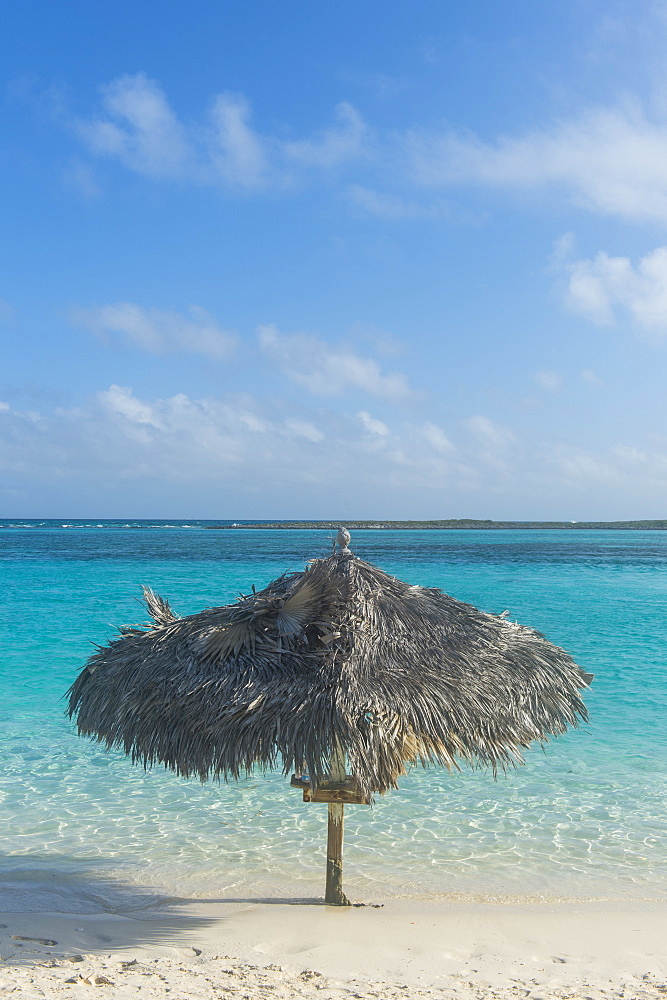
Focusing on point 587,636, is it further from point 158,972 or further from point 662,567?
point 662,567

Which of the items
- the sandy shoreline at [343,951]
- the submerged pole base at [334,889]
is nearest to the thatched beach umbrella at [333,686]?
the submerged pole base at [334,889]

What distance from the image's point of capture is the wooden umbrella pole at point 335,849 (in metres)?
4.35

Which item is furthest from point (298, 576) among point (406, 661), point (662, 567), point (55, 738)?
point (662, 567)

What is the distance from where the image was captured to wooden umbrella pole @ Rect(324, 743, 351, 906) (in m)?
4.35

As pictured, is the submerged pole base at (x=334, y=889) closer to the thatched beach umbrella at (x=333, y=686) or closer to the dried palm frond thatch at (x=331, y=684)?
the thatched beach umbrella at (x=333, y=686)

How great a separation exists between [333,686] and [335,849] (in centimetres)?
159

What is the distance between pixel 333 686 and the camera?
12.5 feet

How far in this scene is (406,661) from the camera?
162 inches

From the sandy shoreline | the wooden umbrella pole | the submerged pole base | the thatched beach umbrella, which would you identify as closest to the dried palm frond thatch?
the thatched beach umbrella

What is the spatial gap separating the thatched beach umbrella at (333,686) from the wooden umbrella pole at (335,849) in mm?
31

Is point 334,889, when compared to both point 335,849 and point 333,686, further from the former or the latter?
point 333,686

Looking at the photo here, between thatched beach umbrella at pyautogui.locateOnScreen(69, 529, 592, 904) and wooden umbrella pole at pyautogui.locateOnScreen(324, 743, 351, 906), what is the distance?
3 centimetres

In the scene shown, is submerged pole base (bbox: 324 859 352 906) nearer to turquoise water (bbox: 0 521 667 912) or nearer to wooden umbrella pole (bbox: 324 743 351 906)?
wooden umbrella pole (bbox: 324 743 351 906)

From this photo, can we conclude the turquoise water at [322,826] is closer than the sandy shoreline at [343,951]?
No
